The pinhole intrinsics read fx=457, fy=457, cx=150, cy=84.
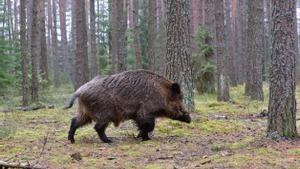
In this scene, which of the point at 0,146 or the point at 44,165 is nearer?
the point at 44,165

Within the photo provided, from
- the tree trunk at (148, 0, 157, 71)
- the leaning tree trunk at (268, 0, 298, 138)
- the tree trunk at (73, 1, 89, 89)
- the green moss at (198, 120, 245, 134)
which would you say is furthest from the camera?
the tree trunk at (148, 0, 157, 71)

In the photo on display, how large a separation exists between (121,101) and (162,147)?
1.24 meters

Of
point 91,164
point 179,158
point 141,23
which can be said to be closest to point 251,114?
point 179,158

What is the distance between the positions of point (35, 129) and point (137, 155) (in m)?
3.93

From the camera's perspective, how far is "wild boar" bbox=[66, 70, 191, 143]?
8453mm

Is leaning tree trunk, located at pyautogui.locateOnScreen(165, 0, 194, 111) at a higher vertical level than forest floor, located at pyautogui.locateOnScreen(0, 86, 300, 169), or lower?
higher

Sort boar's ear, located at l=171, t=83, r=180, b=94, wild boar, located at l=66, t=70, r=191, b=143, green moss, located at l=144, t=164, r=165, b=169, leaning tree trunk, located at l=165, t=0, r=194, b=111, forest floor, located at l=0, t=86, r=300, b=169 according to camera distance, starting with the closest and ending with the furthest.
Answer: green moss, located at l=144, t=164, r=165, b=169 < forest floor, located at l=0, t=86, r=300, b=169 < wild boar, located at l=66, t=70, r=191, b=143 < boar's ear, located at l=171, t=83, r=180, b=94 < leaning tree trunk, located at l=165, t=0, r=194, b=111

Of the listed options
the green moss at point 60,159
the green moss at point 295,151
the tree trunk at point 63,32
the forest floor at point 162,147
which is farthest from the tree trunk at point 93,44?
the green moss at point 295,151

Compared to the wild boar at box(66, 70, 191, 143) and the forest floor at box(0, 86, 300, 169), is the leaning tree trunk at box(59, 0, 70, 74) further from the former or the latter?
the wild boar at box(66, 70, 191, 143)

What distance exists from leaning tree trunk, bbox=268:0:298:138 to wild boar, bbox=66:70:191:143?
2.27m

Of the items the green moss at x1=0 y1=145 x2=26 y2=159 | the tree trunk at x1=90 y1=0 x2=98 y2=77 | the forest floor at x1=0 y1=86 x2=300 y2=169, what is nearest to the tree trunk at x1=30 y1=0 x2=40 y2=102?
the forest floor at x1=0 y1=86 x2=300 y2=169

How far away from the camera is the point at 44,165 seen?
645 centimetres

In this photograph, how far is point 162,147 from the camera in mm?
7969

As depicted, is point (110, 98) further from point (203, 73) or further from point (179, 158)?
point (203, 73)
